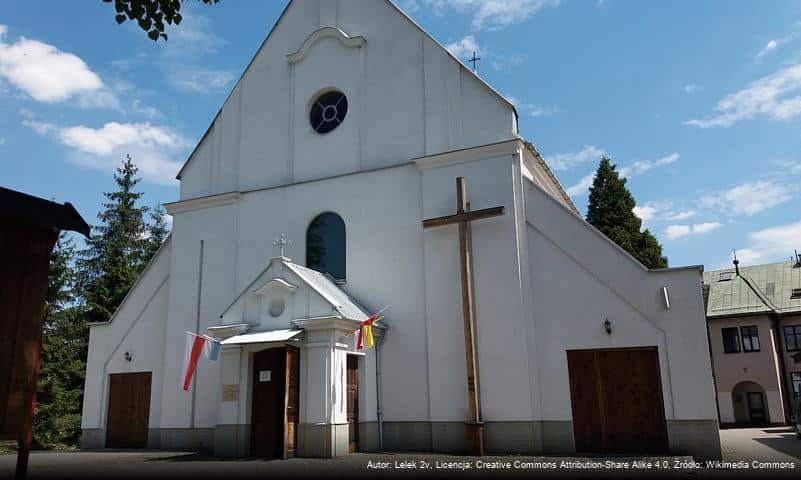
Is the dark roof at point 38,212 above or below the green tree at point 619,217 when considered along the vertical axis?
below

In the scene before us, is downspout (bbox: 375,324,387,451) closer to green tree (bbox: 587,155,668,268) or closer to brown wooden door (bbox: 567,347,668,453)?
brown wooden door (bbox: 567,347,668,453)

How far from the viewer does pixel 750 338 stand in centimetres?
3969

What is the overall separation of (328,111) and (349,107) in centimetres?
94

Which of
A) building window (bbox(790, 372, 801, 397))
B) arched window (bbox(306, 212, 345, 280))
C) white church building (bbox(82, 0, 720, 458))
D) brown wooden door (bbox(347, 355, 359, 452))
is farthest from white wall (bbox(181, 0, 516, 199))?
building window (bbox(790, 372, 801, 397))

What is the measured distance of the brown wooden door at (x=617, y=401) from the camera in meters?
14.4

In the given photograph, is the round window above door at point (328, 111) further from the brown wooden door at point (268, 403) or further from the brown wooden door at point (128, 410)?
the brown wooden door at point (128, 410)

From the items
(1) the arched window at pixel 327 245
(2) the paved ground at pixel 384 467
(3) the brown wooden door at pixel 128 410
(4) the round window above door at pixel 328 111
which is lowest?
(2) the paved ground at pixel 384 467

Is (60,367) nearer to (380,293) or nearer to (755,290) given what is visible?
(380,293)

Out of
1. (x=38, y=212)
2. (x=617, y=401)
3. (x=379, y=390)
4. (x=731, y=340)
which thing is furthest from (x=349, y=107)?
(x=731, y=340)

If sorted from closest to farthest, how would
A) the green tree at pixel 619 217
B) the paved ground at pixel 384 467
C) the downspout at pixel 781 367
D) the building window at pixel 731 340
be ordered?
the paved ground at pixel 384 467 < the green tree at pixel 619 217 < the downspout at pixel 781 367 < the building window at pixel 731 340

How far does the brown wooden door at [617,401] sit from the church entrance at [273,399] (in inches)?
259

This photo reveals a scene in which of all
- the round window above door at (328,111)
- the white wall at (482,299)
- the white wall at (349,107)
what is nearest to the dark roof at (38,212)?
the white wall at (482,299)

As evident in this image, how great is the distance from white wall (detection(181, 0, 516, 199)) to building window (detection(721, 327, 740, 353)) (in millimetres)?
30954

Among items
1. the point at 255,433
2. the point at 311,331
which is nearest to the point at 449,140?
the point at 311,331
